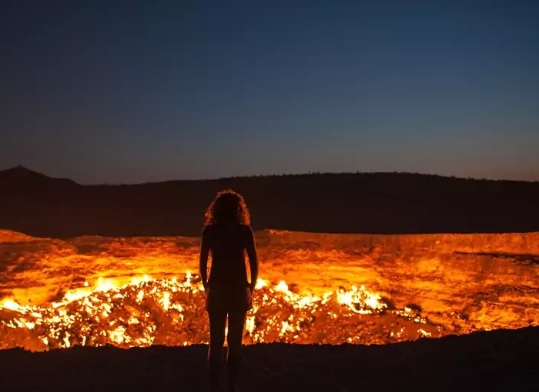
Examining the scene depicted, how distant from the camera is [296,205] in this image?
1670 cm

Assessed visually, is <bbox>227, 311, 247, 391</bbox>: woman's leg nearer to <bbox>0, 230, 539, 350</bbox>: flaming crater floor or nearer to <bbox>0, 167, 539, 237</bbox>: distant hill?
<bbox>0, 230, 539, 350</bbox>: flaming crater floor

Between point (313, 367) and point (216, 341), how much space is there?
1.64 meters

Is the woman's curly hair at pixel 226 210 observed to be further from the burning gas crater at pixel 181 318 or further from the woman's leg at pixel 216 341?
the burning gas crater at pixel 181 318

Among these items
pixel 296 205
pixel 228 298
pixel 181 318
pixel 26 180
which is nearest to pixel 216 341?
pixel 228 298

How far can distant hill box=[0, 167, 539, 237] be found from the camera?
545 inches

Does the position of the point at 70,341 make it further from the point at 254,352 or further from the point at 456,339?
the point at 456,339

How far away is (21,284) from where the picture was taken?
1241cm

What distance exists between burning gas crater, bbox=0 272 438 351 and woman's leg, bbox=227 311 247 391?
7046 millimetres

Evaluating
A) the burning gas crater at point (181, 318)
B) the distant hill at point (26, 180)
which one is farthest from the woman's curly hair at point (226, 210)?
the distant hill at point (26, 180)

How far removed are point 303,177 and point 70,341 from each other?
35.0ft

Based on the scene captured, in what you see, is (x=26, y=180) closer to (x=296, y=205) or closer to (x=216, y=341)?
(x=296, y=205)

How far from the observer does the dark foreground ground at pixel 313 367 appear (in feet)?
18.9

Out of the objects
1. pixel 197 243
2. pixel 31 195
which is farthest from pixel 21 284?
pixel 31 195

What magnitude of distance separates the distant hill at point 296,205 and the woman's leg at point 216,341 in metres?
8.18
